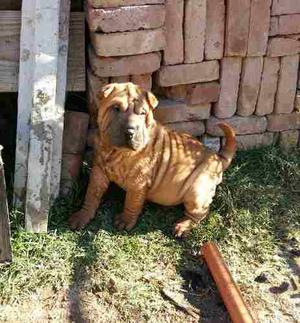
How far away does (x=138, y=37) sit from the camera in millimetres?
4750

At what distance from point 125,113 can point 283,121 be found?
1.76 metres

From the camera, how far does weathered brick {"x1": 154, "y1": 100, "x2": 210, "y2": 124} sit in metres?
5.23

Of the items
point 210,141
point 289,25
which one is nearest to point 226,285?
point 210,141

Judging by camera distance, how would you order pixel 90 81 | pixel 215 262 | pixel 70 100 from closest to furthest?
pixel 215 262
pixel 90 81
pixel 70 100

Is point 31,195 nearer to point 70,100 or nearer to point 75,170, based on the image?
point 75,170

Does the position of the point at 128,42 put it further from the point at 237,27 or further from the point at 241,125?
the point at 241,125

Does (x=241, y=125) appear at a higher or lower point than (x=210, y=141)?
higher

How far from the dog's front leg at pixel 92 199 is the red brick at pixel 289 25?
175 cm

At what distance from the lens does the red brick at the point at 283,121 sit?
5594mm

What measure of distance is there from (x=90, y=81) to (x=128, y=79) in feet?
0.92

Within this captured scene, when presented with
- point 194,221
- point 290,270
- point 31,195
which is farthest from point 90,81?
point 290,270

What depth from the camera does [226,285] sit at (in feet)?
14.6

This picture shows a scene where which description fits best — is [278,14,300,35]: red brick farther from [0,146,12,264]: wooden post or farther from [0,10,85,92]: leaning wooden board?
[0,146,12,264]: wooden post

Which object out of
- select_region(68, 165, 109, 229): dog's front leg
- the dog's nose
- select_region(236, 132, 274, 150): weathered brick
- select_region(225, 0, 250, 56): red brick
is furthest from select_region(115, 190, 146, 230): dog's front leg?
select_region(225, 0, 250, 56): red brick
